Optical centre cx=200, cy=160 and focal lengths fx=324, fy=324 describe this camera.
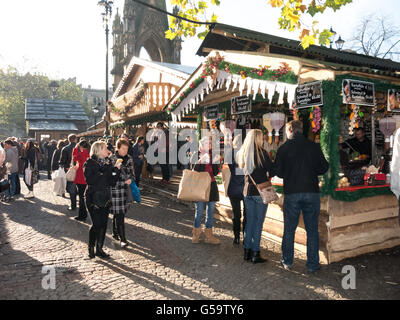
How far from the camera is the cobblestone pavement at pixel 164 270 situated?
4176 millimetres

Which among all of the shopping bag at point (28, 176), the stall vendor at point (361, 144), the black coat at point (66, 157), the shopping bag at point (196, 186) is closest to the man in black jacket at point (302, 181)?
the shopping bag at point (196, 186)

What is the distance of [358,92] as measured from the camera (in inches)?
208

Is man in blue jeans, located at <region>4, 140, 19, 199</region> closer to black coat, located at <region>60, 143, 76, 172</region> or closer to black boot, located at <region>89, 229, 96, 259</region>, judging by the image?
black coat, located at <region>60, 143, 76, 172</region>

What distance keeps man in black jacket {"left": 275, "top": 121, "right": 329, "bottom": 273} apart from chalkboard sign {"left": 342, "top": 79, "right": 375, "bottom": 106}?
3.46ft

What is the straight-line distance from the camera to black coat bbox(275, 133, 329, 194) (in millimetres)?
4680

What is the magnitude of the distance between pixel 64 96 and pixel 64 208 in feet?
182

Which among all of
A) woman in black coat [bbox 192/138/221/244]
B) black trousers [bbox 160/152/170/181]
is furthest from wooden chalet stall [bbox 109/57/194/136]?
woman in black coat [bbox 192/138/221/244]

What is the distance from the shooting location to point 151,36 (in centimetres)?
3919

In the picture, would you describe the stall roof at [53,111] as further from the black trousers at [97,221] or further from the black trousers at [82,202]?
the black trousers at [97,221]

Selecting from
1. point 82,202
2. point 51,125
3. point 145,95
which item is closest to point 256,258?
point 82,202

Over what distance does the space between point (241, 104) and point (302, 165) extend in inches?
151

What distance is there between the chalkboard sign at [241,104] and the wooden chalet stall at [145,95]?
427 cm
